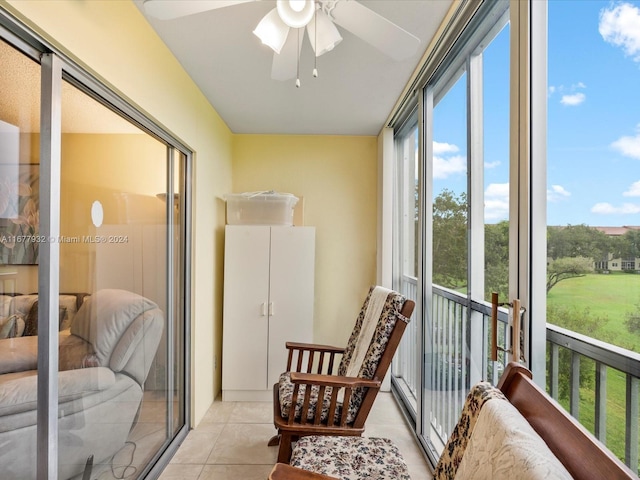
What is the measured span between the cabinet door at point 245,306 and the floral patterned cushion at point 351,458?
1.58 m

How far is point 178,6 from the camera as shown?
1.17 m

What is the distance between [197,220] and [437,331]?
188 cm

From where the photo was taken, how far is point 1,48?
109cm

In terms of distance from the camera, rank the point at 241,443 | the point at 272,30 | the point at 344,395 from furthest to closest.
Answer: the point at 241,443 < the point at 344,395 < the point at 272,30

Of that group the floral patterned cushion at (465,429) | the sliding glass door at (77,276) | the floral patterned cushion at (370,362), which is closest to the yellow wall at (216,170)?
the sliding glass door at (77,276)

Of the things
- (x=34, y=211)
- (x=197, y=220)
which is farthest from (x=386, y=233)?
(x=34, y=211)

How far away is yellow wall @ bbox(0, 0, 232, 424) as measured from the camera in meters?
1.28

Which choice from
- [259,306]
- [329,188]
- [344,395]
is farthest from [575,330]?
[329,188]

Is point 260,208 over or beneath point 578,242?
over

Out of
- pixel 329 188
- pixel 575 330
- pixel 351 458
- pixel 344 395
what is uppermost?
pixel 329 188

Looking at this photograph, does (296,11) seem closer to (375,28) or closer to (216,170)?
(375,28)

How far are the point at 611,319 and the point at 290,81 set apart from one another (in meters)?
2.24

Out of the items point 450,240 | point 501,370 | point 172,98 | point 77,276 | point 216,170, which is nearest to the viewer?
point 77,276

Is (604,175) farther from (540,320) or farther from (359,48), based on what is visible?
(359,48)
